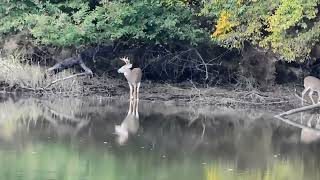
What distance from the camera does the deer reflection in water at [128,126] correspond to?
54.1 feet

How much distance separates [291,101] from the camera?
24594 millimetres

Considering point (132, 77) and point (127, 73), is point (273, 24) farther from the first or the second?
point (127, 73)

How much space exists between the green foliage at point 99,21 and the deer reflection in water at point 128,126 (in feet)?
13.0

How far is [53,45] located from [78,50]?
935mm

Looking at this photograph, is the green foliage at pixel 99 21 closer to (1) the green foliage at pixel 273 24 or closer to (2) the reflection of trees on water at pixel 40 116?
(1) the green foliage at pixel 273 24

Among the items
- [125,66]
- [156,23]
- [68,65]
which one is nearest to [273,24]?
[156,23]

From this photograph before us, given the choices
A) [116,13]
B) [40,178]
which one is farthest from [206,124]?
[40,178]

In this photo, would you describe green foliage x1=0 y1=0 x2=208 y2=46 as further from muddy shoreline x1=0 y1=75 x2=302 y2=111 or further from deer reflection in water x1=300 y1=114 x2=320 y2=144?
deer reflection in water x1=300 y1=114 x2=320 y2=144

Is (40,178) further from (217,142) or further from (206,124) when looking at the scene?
(206,124)

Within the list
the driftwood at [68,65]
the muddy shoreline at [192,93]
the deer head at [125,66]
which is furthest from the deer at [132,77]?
the driftwood at [68,65]

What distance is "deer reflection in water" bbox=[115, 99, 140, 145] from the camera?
16.5 metres

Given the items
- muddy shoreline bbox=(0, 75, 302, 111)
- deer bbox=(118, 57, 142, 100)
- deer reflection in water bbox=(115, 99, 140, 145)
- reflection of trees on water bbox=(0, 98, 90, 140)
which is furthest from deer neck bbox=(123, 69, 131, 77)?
deer reflection in water bbox=(115, 99, 140, 145)

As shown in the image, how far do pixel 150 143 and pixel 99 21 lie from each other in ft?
33.9

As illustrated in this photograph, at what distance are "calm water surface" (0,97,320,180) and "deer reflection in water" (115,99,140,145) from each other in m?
0.02
